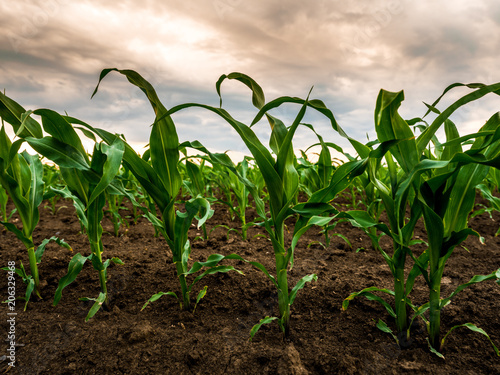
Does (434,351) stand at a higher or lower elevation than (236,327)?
higher

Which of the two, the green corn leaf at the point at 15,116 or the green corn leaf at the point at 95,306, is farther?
the green corn leaf at the point at 95,306

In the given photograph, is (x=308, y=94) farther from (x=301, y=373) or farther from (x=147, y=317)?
(x=147, y=317)

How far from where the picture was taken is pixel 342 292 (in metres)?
1.84

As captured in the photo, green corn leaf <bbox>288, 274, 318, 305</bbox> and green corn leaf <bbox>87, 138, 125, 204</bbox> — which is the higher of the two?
green corn leaf <bbox>87, 138, 125, 204</bbox>

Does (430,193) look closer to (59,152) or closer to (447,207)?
(447,207)

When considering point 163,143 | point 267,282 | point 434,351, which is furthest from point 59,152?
point 434,351

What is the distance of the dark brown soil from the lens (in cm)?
135

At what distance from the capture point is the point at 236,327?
5.20ft

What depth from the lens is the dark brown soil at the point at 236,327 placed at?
4.43ft

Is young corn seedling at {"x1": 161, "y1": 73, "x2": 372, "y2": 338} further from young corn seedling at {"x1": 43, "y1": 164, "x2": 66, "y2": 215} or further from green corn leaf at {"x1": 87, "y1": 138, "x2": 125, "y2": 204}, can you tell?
young corn seedling at {"x1": 43, "y1": 164, "x2": 66, "y2": 215}

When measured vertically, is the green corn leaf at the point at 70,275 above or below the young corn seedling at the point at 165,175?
below

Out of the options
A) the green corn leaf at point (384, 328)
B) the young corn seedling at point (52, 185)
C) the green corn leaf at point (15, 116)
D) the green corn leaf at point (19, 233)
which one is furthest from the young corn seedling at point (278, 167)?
the young corn seedling at point (52, 185)

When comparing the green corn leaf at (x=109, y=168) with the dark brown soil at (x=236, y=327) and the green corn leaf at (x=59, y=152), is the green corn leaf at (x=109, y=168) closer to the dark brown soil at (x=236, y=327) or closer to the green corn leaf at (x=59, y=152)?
the green corn leaf at (x=59, y=152)

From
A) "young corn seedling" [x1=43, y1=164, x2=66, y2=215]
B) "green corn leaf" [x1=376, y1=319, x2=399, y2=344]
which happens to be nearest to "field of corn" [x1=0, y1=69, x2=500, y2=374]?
"green corn leaf" [x1=376, y1=319, x2=399, y2=344]
